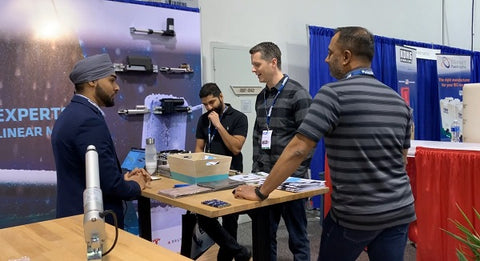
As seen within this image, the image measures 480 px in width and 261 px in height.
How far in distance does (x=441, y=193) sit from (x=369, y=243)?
1.57 m

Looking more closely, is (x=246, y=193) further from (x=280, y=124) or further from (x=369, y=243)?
(x=280, y=124)

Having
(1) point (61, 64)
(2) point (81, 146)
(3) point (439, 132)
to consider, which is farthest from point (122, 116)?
(3) point (439, 132)

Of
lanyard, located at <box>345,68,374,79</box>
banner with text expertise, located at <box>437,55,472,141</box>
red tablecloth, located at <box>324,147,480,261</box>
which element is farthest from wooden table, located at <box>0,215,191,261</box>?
banner with text expertise, located at <box>437,55,472,141</box>

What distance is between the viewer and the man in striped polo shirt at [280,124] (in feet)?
8.70

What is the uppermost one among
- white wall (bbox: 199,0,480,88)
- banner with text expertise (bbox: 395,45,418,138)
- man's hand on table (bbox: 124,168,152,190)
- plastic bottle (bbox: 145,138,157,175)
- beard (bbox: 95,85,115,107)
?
white wall (bbox: 199,0,480,88)

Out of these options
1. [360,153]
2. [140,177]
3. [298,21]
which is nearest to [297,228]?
[140,177]

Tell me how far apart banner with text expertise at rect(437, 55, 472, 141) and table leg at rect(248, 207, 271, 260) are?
504 cm

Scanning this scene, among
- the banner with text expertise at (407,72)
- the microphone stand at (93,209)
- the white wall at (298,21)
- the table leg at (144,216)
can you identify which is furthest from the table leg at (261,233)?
the banner with text expertise at (407,72)

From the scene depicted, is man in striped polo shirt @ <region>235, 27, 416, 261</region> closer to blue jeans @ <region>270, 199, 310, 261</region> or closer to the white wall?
blue jeans @ <region>270, 199, 310, 261</region>

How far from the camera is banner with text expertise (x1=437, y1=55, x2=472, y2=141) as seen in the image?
6.36 metres

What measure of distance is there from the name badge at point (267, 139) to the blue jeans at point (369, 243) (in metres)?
0.98

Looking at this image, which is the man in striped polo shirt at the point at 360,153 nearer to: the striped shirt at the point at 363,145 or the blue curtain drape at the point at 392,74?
the striped shirt at the point at 363,145

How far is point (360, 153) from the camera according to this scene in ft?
5.47

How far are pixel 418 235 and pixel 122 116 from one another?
94.2 inches
